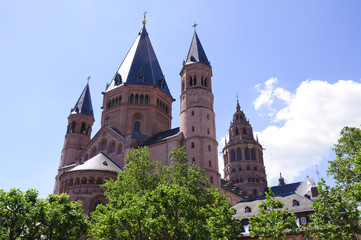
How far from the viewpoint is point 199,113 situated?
156 feet

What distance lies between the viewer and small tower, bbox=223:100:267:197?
76875mm

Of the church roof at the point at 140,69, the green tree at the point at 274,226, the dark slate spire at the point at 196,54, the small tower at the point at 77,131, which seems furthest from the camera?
the church roof at the point at 140,69

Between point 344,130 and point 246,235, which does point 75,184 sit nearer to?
point 246,235

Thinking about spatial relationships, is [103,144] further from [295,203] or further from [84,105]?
[295,203]

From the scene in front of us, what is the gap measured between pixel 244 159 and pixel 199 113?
3698cm

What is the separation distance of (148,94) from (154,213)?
39.9m

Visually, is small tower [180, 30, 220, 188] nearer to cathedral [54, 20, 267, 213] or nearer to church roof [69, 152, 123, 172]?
cathedral [54, 20, 267, 213]

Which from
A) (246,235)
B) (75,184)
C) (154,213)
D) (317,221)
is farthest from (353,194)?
(75,184)

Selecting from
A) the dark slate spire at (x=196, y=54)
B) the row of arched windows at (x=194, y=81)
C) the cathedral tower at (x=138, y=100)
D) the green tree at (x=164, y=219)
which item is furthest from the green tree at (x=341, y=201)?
the cathedral tower at (x=138, y=100)

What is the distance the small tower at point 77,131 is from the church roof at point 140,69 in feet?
24.2

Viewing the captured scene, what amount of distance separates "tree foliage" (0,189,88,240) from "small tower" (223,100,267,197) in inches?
2217

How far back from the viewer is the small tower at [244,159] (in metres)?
76.9

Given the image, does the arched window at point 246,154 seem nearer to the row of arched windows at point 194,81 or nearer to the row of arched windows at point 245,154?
the row of arched windows at point 245,154

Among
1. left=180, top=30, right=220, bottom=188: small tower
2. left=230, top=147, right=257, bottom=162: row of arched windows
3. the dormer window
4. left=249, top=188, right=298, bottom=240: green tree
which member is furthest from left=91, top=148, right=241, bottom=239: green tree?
left=230, top=147, right=257, bottom=162: row of arched windows
